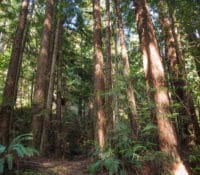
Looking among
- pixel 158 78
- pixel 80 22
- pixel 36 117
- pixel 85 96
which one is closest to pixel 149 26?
pixel 158 78

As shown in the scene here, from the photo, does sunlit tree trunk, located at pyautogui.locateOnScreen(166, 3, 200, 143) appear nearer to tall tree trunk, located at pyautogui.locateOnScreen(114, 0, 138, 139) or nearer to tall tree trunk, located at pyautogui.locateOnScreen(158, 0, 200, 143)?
tall tree trunk, located at pyautogui.locateOnScreen(158, 0, 200, 143)

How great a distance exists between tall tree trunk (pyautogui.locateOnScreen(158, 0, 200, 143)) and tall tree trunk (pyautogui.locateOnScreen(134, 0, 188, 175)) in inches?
106

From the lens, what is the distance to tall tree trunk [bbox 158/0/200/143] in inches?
381

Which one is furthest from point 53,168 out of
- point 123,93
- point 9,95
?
point 123,93

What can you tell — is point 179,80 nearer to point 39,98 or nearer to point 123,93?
point 123,93

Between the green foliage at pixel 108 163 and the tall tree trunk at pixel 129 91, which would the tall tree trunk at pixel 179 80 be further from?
the green foliage at pixel 108 163

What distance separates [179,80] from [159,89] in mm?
4756

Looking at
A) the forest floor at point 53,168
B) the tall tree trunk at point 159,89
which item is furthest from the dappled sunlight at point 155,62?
the forest floor at point 53,168

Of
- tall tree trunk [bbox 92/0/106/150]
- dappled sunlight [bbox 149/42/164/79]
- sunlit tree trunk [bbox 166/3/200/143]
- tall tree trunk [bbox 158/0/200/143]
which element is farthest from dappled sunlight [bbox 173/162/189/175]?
tall tree trunk [bbox 158/0/200/143]

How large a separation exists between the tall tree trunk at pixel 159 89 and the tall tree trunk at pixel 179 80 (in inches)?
106

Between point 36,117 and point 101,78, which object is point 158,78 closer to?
point 101,78

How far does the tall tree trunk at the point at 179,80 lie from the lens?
31.8ft

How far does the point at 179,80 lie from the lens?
1059 centimetres

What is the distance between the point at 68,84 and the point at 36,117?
7.00 metres
